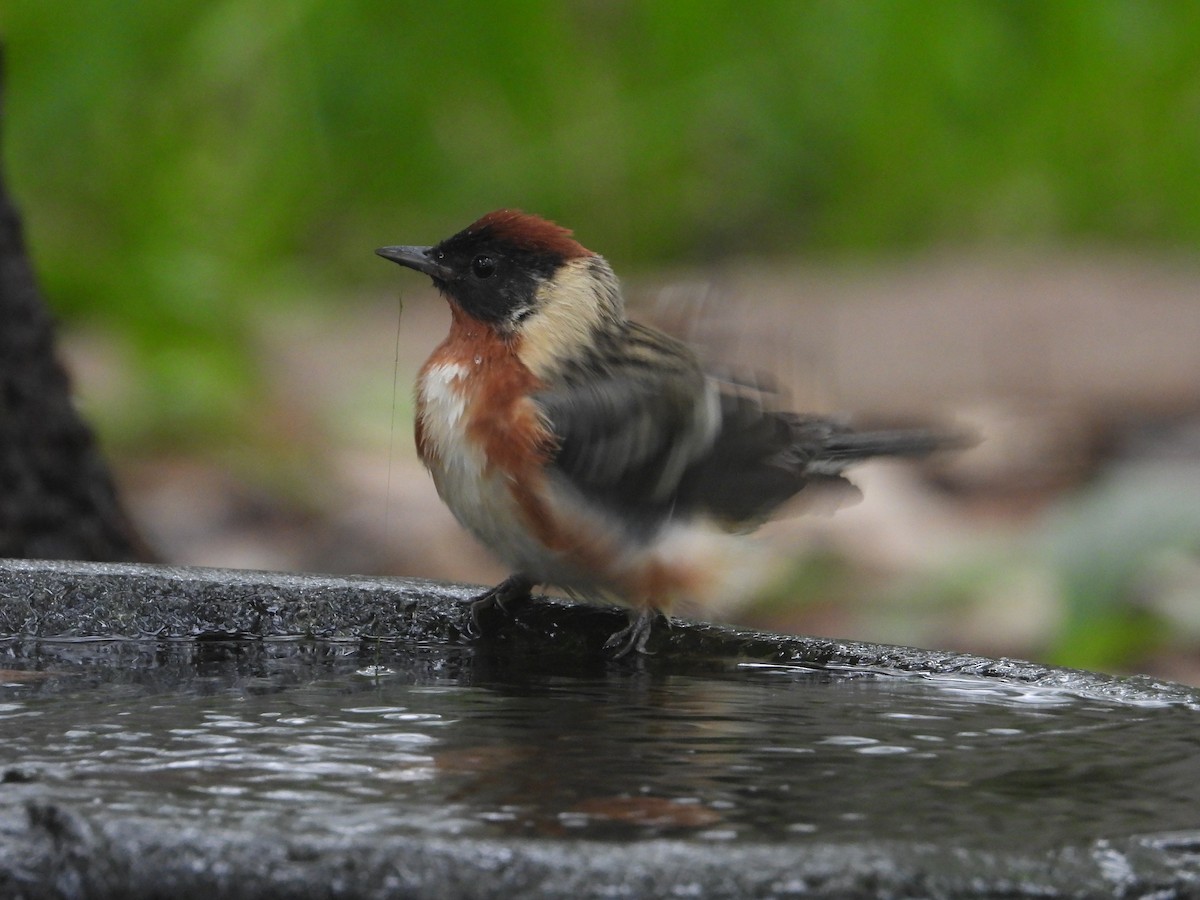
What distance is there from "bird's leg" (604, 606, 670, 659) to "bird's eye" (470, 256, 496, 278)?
701 mm

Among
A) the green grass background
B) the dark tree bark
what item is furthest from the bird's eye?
the green grass background

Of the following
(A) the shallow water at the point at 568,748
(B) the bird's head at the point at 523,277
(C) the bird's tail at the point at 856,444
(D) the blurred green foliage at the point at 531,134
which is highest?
(D) the blurred green foliage at the point at 531,134

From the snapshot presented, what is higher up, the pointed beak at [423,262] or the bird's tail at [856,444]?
the pointed beak at [423,262]

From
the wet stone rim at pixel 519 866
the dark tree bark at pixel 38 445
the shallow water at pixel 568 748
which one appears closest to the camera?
the wet stone rim at pixel 519 866

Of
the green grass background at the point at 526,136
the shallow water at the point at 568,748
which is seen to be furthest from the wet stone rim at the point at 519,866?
the green grass background at the point at 526,136

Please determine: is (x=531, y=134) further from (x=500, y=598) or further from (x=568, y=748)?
(x=568, y=748)

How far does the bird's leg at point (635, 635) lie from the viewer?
8.75 feet

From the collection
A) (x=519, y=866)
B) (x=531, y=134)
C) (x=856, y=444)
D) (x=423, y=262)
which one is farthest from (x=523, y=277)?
(x=531, y=134)

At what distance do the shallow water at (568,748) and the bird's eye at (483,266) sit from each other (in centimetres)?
77

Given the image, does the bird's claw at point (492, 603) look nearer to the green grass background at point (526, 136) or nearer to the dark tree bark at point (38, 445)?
the dark tree bark at point (38, 445)

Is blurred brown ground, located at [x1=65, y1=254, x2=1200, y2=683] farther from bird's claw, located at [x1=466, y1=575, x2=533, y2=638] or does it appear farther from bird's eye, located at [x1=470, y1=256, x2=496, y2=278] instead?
bird's claw, located at [x1=466, y1=575, x2=533, y2=638]

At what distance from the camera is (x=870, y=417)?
7.06 meters

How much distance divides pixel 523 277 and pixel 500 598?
0.65m

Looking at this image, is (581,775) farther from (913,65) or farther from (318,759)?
(913,65)
